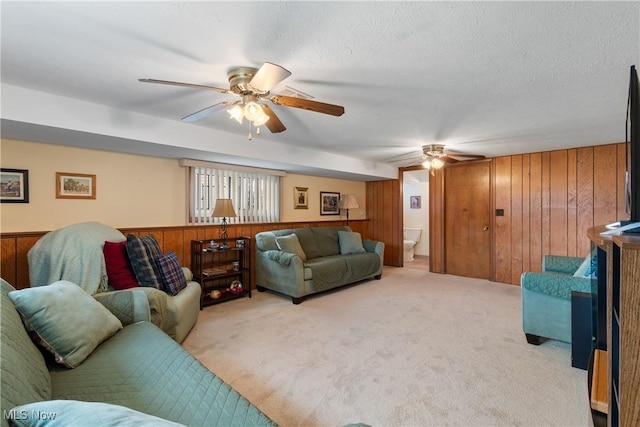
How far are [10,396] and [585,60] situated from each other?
300 cm

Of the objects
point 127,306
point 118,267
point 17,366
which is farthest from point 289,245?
point 17,366

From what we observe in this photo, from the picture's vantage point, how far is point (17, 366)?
1020 mm

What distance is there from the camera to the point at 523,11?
54.8 inches

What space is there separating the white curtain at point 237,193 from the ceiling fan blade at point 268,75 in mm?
2539

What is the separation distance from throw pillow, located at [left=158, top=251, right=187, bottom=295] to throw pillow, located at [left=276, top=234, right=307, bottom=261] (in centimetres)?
144

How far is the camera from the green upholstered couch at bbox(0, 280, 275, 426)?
69 centimetres

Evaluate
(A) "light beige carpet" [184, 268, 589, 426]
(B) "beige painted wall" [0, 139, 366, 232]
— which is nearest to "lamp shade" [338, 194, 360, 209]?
(A) "light beige carpet" [184, 268, 589, 426]

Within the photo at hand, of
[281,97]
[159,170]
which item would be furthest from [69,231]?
[281,97]

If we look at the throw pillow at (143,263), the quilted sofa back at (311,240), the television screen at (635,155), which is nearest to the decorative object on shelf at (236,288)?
the quilted sofa back at (311,240)

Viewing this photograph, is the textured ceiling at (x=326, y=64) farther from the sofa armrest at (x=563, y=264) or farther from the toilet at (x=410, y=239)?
the toilet at (x=410, y=239)

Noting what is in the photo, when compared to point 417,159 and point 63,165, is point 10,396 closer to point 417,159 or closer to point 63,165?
point 63,165

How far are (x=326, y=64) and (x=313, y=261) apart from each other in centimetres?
298

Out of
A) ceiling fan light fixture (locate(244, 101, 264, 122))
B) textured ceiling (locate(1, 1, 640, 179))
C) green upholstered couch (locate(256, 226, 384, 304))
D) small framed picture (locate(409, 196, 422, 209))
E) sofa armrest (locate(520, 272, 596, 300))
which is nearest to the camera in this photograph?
textured ceiling (locate(1, 1, 640, 179))

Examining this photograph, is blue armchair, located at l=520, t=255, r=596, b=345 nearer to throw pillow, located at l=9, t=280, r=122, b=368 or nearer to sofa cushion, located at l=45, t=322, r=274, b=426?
sofa cushion, located at l=45, t=322, r=274, b=426
